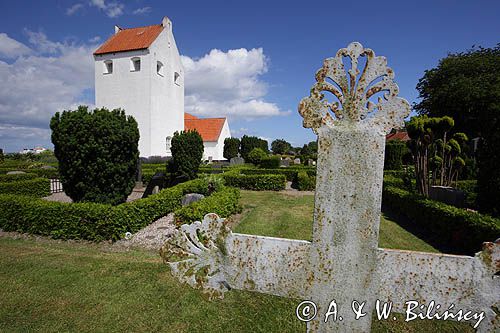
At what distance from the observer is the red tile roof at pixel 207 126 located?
38681 mm

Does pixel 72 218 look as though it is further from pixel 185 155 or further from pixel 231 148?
pixel 231 148

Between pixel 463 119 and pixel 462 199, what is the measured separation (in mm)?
23532

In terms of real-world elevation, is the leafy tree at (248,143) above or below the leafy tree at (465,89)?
below

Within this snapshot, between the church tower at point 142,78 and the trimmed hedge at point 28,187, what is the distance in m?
12.3

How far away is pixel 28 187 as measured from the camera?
11.9m

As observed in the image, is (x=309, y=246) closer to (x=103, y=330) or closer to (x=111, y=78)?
(x=103, y=330)

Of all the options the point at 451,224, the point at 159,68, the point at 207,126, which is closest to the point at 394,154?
the point at 451,224

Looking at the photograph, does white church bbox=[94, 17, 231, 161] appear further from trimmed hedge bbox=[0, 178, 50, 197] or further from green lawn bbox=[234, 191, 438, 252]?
green lawn bbox=[234, 191, 438, 252]

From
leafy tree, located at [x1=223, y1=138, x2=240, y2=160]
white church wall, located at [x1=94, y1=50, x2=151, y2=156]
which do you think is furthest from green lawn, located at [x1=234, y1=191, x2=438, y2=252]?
leafy tree, located at [x1=223, y1=138, x2=240, y2=160]

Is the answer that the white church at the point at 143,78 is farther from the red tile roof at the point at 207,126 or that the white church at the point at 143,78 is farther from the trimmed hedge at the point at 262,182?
the trimmed hedge at the point at 262,182

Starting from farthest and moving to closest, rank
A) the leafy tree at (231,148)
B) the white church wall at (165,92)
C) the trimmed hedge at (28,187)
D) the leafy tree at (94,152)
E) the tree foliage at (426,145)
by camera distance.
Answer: the leafy tree at (231,148)
the white church wall at (165,92)
the trimmed hedge at (28,187)
the tree foliage at (426,145)
the leafy tree at (94,152)

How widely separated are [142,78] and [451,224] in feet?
84.0

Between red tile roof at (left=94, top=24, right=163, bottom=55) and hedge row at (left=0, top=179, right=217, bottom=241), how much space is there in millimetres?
21136

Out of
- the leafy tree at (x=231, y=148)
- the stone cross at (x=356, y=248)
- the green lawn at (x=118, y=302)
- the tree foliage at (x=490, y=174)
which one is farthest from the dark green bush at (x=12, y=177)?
the leafy tree at (x=231, y=148)
